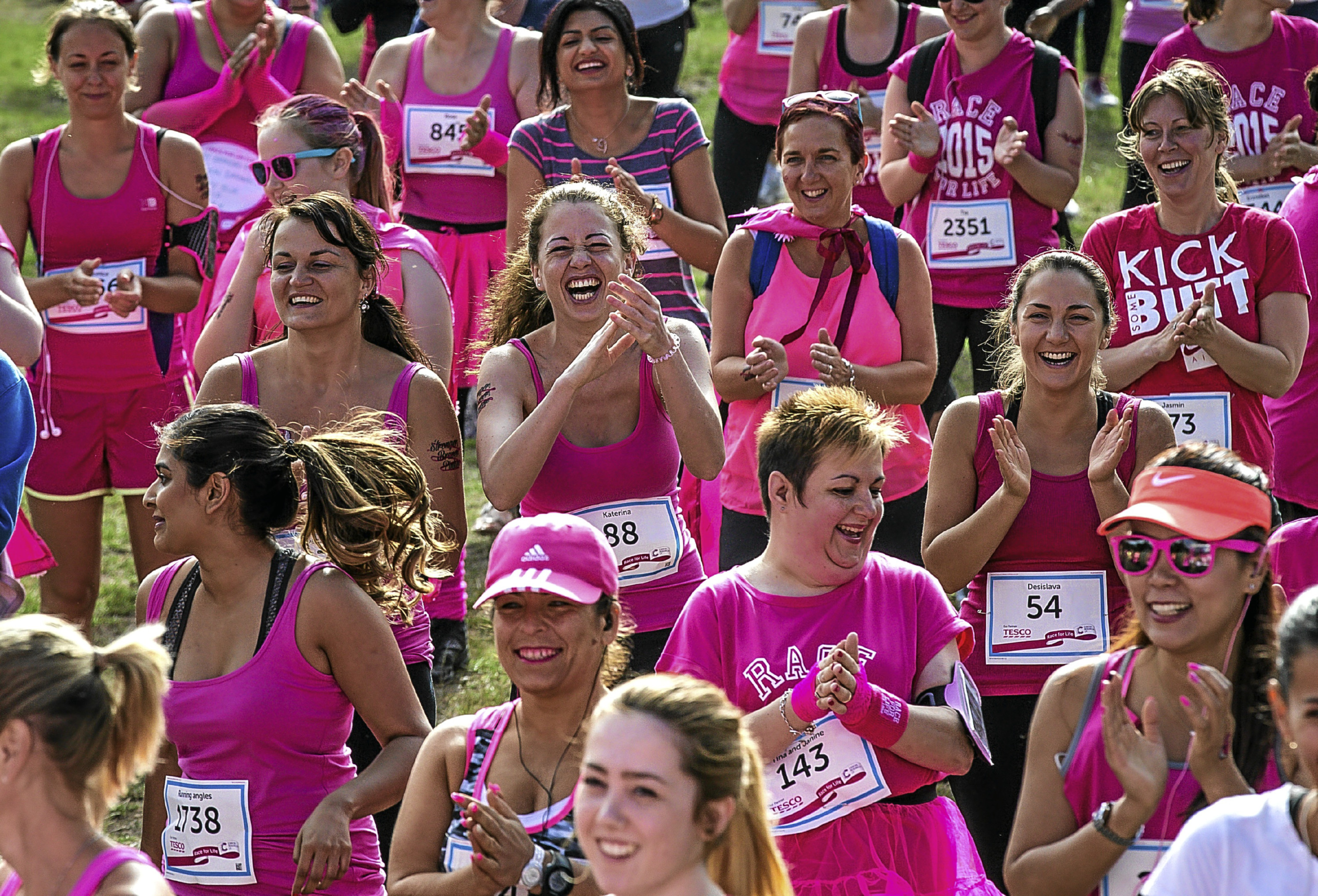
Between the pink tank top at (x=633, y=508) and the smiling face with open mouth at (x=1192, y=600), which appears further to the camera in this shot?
the pink tank top at (x=633, y=508)

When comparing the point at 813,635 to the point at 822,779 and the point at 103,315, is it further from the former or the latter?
the point at 103,315

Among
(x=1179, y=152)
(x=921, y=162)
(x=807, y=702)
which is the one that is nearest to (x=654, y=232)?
(x=921, y=162)

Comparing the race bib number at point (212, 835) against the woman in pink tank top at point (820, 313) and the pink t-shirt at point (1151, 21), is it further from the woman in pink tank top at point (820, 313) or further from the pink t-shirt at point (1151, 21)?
the pink t-shirt at point (1151, 21)

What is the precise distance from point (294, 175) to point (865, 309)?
1.88 meters

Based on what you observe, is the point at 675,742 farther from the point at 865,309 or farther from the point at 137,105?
the point at 137,105

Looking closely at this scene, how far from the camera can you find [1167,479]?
3.15 meters

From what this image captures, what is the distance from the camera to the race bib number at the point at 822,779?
11.3ft

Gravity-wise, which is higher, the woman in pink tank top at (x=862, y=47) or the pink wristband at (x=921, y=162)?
the woman in pink tank top at (x=862, y=47)

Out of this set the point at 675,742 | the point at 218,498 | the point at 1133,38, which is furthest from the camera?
the point at 1133,38

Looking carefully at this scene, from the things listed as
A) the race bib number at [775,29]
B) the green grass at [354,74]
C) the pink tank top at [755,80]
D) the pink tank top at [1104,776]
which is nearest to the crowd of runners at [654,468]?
the pink tank top at [1104,776]

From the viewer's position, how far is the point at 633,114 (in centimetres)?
593

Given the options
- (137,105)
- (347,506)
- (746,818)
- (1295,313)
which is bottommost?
(746,818)

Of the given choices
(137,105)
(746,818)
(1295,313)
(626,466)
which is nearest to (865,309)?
(626,466)

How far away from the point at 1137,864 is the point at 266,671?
1787 mm
